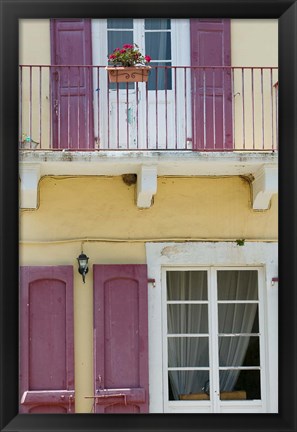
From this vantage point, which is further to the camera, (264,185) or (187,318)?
(187,318)

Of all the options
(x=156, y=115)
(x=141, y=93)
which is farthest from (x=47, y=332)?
(x=141, y=93)

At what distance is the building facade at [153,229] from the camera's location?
804 cm

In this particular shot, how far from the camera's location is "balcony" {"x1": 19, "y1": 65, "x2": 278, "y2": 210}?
804cm

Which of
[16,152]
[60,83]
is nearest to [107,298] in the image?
[60,83]

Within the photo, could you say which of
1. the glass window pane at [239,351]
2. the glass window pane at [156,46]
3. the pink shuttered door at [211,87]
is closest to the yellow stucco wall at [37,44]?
the glass window pane at [156,46]

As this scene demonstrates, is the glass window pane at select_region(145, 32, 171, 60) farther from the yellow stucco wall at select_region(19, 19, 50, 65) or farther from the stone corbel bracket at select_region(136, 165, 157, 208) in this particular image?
the stone corbel bracket at select_region(136, 165, 157, 208)

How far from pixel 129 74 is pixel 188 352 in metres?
2.63

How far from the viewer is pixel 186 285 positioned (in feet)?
27.5

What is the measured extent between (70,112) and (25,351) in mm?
2234

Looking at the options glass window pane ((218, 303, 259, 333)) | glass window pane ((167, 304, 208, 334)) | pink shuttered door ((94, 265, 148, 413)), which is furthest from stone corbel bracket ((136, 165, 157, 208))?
glass window pane ((218, 303, 259, 333))

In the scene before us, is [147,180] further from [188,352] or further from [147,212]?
[188,352]
